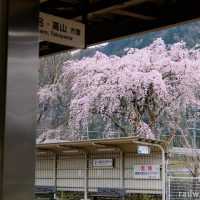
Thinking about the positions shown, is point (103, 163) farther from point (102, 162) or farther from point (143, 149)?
point (143, 149)

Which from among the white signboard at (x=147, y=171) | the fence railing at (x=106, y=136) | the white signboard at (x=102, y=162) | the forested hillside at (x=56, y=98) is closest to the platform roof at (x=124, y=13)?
the white signboard at (x=147, y=171)

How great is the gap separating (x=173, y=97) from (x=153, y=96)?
94cm

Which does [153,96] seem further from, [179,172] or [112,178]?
[112,178]

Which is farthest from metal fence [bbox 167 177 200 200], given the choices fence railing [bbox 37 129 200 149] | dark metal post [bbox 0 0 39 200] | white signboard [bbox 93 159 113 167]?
dark metal post [bbox 0 0 39 200]

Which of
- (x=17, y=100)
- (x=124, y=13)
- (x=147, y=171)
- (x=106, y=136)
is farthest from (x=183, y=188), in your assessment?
(x=17, y=100)

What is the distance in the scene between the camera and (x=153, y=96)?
18.2 meters

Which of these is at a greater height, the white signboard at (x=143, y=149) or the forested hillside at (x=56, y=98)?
the forested hillside at (x=56, y=98)

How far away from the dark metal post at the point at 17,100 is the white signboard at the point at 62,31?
229cm

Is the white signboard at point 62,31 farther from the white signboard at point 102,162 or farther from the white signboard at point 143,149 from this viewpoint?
the white signboard at point 102,162

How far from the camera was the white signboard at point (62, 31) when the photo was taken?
3.88 m

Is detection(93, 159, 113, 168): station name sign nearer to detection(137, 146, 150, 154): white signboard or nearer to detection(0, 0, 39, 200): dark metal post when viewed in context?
detection(137, 146, 150, 154): white signboard

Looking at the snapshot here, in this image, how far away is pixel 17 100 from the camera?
4.92 feet

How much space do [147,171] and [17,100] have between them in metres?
12.4

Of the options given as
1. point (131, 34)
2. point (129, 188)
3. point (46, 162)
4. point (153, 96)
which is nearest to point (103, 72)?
point (153, 96)
